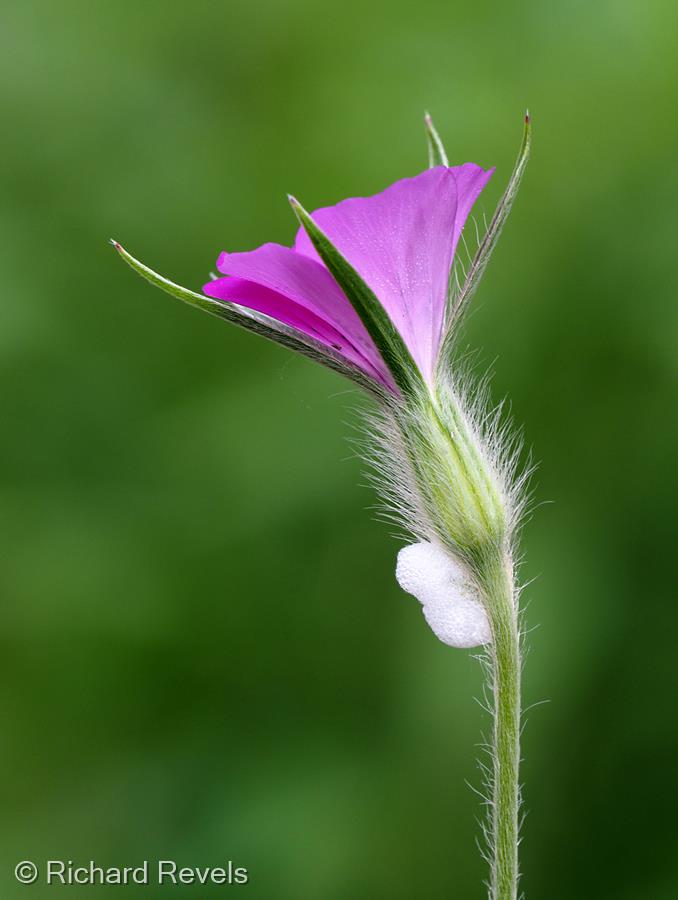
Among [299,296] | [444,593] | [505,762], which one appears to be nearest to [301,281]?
[299,296]

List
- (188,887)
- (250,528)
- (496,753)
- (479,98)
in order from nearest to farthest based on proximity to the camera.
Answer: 1. (496,753)
2. (188,887)
3. (250,528)
4. (479,98)

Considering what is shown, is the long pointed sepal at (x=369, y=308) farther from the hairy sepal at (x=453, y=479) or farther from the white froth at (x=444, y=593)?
the white froth at (x=444, y=593)

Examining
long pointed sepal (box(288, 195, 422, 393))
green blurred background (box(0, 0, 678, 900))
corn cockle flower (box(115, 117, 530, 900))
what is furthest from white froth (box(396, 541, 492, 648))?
green blurred background (box(0, 0, 678, 900))

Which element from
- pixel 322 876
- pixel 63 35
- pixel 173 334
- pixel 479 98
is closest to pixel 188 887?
pixel 322 876

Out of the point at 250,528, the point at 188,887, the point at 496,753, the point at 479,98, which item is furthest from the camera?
the point at 479,98

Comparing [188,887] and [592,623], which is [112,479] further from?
[592,623]

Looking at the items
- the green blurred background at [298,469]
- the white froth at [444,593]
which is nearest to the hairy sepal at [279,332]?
the white froth at [444,593]
